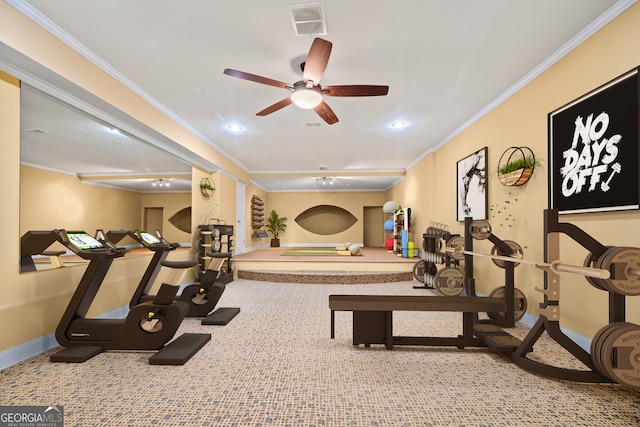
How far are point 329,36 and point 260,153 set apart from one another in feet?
15.7

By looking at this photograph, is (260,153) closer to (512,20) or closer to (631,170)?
(512,20)

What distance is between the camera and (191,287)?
4.14 meters

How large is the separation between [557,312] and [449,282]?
204cm

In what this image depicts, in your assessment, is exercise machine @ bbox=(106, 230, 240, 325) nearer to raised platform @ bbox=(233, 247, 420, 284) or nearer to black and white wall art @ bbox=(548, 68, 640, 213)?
raised platform @ bbox=(233, 247, 420, 284)

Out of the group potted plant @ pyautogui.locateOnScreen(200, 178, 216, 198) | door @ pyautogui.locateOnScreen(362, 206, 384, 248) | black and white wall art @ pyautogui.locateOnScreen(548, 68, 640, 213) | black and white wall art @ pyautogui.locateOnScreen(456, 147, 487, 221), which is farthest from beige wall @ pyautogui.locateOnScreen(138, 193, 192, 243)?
door @ pyautogui.locateOnScreen(362, 206, 384, 248)

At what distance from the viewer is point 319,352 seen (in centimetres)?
279

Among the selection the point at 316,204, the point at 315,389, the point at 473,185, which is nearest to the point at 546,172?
the point at 473,185

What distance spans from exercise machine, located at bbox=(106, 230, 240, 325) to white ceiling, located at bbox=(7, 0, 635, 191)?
1.41 m

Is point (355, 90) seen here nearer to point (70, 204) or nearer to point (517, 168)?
point (517, 168)

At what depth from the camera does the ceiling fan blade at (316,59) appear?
7.98 feet

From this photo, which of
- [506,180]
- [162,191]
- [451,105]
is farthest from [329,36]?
[162,191]

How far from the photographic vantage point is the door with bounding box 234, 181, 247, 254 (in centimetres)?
884

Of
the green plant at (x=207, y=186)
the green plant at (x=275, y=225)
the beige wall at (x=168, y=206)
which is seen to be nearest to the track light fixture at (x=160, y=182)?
the beige wall at (x=168, y=206)

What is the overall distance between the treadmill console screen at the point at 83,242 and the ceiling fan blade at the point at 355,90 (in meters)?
2.76
